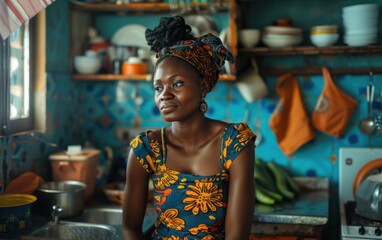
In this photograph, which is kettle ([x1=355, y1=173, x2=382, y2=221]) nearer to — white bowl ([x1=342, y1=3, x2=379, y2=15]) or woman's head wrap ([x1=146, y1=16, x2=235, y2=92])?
white bowl ([x1=342, y1=3, x2=379, y2=15])

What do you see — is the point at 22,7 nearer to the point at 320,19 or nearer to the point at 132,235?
the point at 132,235

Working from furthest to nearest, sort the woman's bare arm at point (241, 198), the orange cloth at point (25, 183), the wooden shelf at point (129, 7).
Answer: the wooden shelf at point (129, 7) < the orange cloth at point (25, 183) < the woman's bare arm at point (241, 198)

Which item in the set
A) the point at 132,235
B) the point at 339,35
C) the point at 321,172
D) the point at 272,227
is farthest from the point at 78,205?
the point at 339,35

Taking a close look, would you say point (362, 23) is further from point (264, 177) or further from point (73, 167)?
point (73, 167)

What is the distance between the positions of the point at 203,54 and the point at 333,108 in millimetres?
1242

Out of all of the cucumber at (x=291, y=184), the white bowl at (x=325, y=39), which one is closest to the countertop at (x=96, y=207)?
the cucumber at (x=291, y=184)

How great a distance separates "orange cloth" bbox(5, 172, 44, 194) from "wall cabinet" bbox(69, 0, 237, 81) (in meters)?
0.66

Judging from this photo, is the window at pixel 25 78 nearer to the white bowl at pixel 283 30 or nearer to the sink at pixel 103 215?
the sink at pixel 103 215

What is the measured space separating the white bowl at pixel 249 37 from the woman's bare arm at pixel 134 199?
1.15 meters

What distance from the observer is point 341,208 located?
2.24 m

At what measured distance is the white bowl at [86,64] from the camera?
8.24ft

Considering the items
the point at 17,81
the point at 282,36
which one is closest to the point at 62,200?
the point at 17,81

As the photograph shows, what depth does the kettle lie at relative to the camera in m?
1.99

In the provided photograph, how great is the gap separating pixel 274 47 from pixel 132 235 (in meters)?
1.30
